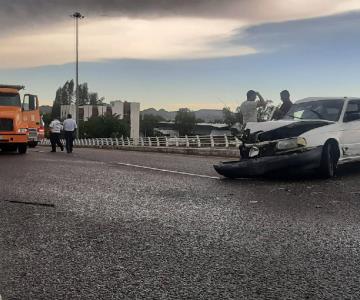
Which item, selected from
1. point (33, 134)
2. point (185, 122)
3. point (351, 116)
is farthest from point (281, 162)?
point (185, 122)

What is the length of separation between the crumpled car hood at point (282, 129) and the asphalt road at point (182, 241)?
0.92 metres

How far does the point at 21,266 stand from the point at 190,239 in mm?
1603

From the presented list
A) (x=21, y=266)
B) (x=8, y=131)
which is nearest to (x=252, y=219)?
(x=21, y=266)

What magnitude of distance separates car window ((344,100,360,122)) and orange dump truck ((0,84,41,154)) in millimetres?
13297

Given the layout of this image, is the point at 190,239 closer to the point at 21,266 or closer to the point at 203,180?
the point at 21,266

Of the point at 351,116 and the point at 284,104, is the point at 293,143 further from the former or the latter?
the point at 284,104

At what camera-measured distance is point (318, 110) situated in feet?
33.7

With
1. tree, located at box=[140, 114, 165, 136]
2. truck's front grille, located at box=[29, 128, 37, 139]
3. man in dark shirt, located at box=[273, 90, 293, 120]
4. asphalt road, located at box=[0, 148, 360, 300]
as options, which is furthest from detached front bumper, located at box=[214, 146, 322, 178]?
tree, located at box=[140, 114, 165, 136]

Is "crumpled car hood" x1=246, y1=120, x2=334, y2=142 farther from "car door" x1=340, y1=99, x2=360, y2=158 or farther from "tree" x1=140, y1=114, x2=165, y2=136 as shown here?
"tree" x1=140, y1=114, x2=165, y2=136

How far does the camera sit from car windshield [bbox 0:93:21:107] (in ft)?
65.4

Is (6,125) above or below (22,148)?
above

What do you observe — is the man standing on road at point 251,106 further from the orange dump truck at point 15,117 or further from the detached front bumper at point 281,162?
the orange dump truck at point 15,117

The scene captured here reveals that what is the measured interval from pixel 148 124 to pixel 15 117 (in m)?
151

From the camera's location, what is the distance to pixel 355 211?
6.19 meters
